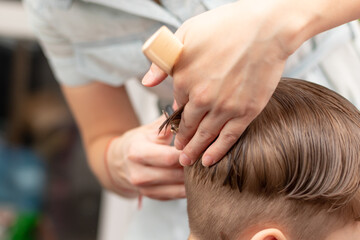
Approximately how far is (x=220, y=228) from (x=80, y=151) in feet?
4.49

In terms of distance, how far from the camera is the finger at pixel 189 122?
550mm

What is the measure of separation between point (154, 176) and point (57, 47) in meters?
0.32

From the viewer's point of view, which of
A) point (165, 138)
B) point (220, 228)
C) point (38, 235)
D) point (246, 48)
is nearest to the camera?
point (246, 48)

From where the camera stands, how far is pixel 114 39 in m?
0.87

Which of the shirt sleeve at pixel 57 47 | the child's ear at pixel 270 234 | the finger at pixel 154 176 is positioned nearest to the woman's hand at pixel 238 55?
the child's ear at pixel 270 234

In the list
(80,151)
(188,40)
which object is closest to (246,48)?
(188,40)

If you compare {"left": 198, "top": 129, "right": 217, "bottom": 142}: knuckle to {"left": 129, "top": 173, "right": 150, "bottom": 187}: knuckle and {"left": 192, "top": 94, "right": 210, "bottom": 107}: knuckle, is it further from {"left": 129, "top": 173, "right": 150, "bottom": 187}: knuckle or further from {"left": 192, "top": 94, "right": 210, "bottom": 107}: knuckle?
{"left": 129, "top": 173, "right": 150, "bottom": 187}: knuckle

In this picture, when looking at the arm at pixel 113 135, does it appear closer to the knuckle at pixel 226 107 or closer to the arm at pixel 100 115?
the arm at pixel 100 115

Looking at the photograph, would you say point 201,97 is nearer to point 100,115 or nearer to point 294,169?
point 294,169

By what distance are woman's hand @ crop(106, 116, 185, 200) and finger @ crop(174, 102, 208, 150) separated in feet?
0.42

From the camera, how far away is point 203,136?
58cm

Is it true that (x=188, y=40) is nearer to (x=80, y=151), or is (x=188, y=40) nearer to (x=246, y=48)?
(x=246, y=48)

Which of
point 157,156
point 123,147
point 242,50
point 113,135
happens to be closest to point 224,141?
point 242,50

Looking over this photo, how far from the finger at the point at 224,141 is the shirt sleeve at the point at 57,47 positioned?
441 mm
